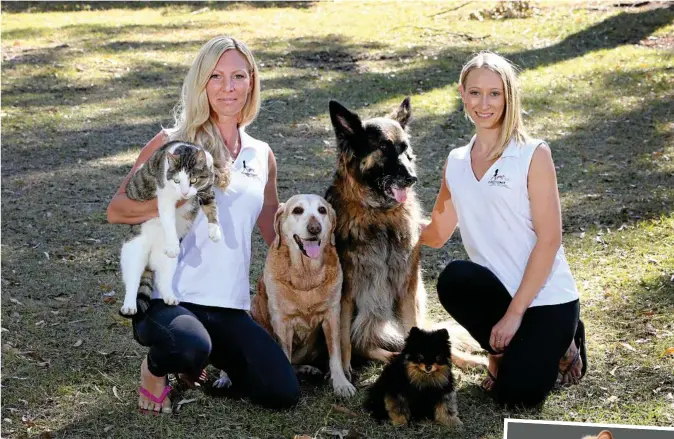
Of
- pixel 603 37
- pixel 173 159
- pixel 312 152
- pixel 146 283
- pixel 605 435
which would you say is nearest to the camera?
pixel 605 435

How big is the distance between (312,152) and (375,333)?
4.77 metres

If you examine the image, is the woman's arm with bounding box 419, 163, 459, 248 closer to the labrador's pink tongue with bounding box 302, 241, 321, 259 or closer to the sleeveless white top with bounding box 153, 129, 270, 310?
the labrador's pink tongue with bounding box 302, 241, 321, 259

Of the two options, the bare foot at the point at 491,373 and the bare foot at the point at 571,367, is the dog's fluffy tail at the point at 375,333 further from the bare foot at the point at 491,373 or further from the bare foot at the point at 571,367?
the bare foot at the point at 571,367

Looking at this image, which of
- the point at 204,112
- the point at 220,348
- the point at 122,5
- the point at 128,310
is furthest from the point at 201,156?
the point at 122,5

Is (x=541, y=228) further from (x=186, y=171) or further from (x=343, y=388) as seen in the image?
(x=186, y=171)

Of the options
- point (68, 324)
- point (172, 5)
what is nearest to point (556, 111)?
point (68, 324)

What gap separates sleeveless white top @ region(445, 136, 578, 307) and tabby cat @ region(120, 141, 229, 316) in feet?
4.51

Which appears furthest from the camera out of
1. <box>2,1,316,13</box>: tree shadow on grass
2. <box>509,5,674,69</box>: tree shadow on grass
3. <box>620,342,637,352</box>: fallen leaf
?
<box>2,1,316,13</box>: tree shadow on grass

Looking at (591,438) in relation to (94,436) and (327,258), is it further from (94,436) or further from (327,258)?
(94,436)

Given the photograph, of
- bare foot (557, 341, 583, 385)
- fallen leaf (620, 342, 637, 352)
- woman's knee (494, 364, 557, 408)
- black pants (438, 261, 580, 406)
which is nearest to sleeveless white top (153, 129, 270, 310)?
black pants (438, 261, 580, 406)

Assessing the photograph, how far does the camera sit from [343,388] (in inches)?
179

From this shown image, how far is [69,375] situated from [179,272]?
1079mm

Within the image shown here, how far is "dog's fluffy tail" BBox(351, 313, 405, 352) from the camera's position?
4.82 m

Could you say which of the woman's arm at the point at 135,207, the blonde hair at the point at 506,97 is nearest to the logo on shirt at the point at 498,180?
the blonde hair at the point at 506,97
